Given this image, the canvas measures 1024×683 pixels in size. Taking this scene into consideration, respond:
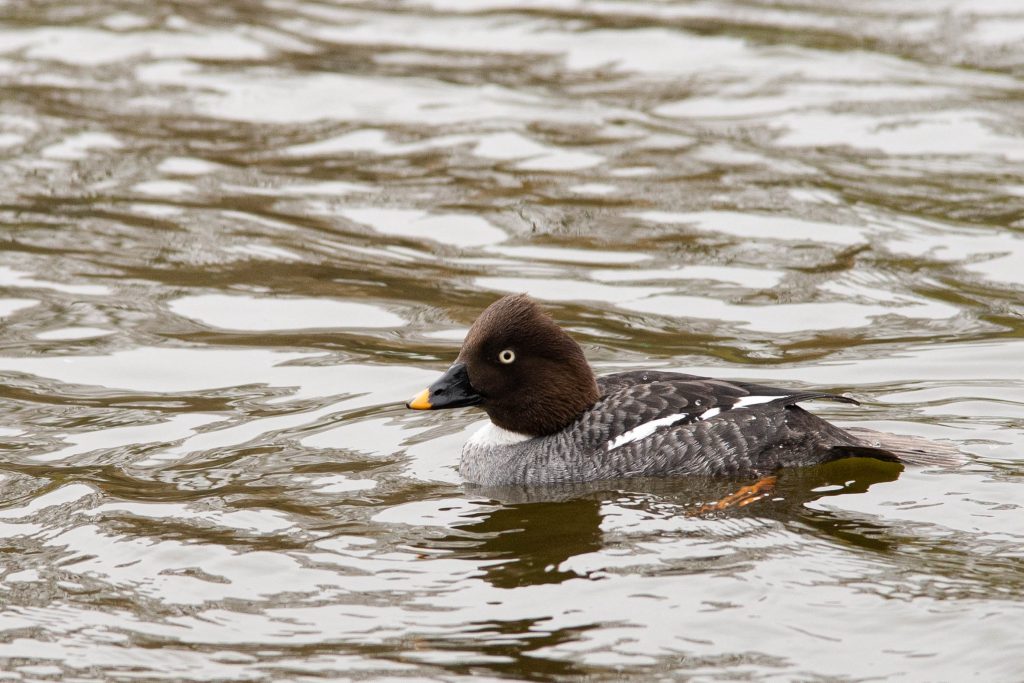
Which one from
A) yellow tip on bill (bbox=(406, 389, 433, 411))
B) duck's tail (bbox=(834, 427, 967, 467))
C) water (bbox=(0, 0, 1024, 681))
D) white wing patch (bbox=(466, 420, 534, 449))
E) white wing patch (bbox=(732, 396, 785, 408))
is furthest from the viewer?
white wing patch (bbox=(466, 420, 534, 449))

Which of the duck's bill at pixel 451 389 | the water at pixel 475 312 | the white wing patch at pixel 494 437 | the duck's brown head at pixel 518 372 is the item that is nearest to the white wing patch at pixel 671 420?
the water at pixel 475 312

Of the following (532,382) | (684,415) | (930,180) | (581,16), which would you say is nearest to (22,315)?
(532,382)

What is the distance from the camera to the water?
21.2 feet

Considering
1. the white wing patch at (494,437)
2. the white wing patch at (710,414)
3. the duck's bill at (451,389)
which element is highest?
the duck's bill at (451,389)

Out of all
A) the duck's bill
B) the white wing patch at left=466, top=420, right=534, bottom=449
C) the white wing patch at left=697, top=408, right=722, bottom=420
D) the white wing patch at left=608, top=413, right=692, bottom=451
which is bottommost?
the white wing patch at left=466, top=420, right=534, bottom=449

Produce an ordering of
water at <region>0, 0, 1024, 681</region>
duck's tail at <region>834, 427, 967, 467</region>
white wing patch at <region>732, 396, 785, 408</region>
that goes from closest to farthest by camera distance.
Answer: water at <region>0, 0, 1024, 681</region>, duck's tail at <region>834, 427, 967, 467</region>, white wing patch at <region>732, 396, 785, 408</region>

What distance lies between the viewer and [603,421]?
27.2 feet

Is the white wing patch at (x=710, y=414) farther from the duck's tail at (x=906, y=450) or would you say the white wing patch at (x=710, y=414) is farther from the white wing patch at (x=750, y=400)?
the duck's tail at (x=906, y=450)

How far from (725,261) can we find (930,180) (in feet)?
8.80

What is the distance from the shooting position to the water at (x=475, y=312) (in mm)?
6469

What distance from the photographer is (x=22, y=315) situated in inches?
447

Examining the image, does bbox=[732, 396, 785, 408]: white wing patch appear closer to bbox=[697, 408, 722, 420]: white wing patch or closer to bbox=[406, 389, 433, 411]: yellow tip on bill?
bbox=[697, 408, 722, 420]: white wing patch

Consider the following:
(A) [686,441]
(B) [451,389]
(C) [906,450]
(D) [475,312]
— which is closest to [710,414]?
(A) [686,441]

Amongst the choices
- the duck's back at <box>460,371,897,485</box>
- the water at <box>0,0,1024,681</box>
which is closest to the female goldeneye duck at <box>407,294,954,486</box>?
the duck's back at <box>460,371,897,485</box>
